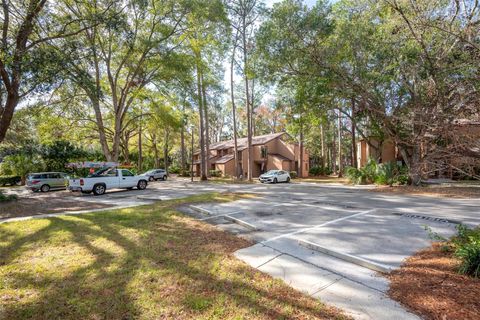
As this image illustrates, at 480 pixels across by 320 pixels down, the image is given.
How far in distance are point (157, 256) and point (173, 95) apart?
2227 cm

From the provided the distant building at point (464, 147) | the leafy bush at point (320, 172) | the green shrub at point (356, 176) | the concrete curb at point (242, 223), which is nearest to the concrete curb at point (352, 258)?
the concrete curb at point (242, 223)

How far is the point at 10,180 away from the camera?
87.1 feet

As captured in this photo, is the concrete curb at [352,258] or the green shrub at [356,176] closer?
the concrete curb at [352,258]

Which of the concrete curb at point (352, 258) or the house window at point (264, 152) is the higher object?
the house window at point (264, 152)

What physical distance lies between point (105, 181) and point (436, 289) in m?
16.8

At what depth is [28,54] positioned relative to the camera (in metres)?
7.28

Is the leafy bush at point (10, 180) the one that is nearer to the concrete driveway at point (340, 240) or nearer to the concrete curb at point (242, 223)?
the concrete driveway at point (340, 240)

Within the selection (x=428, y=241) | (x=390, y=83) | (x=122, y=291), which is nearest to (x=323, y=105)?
(x=390, y=83)

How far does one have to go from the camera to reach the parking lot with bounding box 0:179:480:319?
3.51 meters

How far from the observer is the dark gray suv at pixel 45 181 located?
739 inches

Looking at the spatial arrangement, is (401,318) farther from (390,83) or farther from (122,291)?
(390,83)

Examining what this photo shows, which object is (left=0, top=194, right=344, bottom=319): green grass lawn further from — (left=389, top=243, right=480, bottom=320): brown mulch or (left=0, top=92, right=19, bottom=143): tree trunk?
(left=0, top=92, right=19, bottom=143): tree trunk

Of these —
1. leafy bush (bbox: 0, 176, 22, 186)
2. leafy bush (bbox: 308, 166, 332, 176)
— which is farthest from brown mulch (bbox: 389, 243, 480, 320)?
leafy bush (bbox: 0, 176, 22, 186)

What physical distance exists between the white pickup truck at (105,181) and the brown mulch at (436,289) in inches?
631
